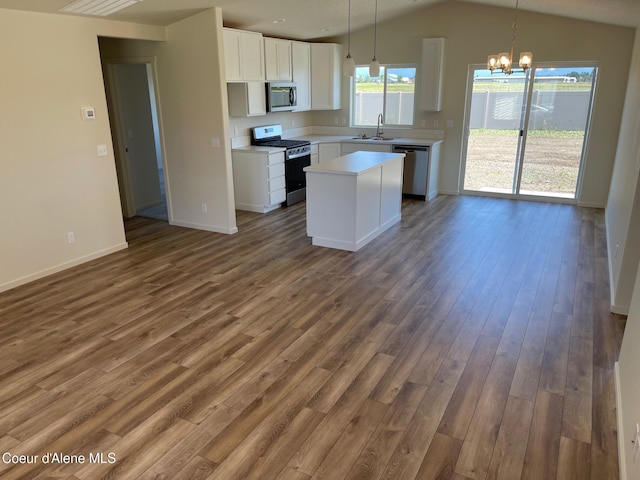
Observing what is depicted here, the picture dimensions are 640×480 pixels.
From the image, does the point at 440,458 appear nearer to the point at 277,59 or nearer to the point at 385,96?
the point at 277,59

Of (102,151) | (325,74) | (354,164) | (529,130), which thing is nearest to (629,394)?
(354,164)

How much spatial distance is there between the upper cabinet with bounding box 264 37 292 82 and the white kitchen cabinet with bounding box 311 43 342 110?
29.7 inches

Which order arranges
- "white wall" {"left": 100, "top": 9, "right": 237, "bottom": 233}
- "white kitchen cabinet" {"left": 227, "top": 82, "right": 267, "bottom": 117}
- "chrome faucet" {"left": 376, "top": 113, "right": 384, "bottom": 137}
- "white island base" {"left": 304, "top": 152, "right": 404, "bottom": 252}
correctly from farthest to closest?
"chrome faucet" {"left": 376, "top": 113, "right": 384, "bottom": 137} → "white kitchen cabinet" {"left": 227, "top": 82, "right": 267, "bottom": 117} → "white wall" {"left": 100, "top": 9, "right": 237, "bottom": 233} → "white island base" {"left": 304, "top": 152, "right": 404, "bottom": 252}

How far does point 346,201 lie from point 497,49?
396 centimetres

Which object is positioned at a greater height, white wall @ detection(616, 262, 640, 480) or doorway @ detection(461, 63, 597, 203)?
doorway @ detection(461, 63, 597, 203)

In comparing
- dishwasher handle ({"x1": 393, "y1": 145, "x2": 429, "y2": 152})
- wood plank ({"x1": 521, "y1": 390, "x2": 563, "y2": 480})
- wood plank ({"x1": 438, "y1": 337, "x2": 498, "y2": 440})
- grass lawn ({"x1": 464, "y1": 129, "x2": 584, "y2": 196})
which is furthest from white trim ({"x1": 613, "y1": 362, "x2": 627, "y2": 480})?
grass lawn ({"x1": 464, "y1": 129, "x2": 584, "y2": 196})

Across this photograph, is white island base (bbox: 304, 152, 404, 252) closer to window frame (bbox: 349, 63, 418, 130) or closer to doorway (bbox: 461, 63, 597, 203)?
window frame (bbox: 349, 63, 418, 130)

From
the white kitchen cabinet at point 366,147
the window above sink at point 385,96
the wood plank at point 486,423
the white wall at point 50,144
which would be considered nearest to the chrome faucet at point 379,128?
the window above sink at point 385,96

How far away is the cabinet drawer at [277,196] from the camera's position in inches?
259

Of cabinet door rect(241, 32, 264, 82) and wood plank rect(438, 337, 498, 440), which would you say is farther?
cabinet door rect(241, 32, 264, 82)

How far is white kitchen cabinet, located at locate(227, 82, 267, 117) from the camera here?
6.25 metres

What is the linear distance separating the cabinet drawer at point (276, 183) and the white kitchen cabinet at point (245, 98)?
3.18 ft

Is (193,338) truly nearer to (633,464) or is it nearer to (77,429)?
(77,429)

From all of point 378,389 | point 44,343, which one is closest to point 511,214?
point 378,389
